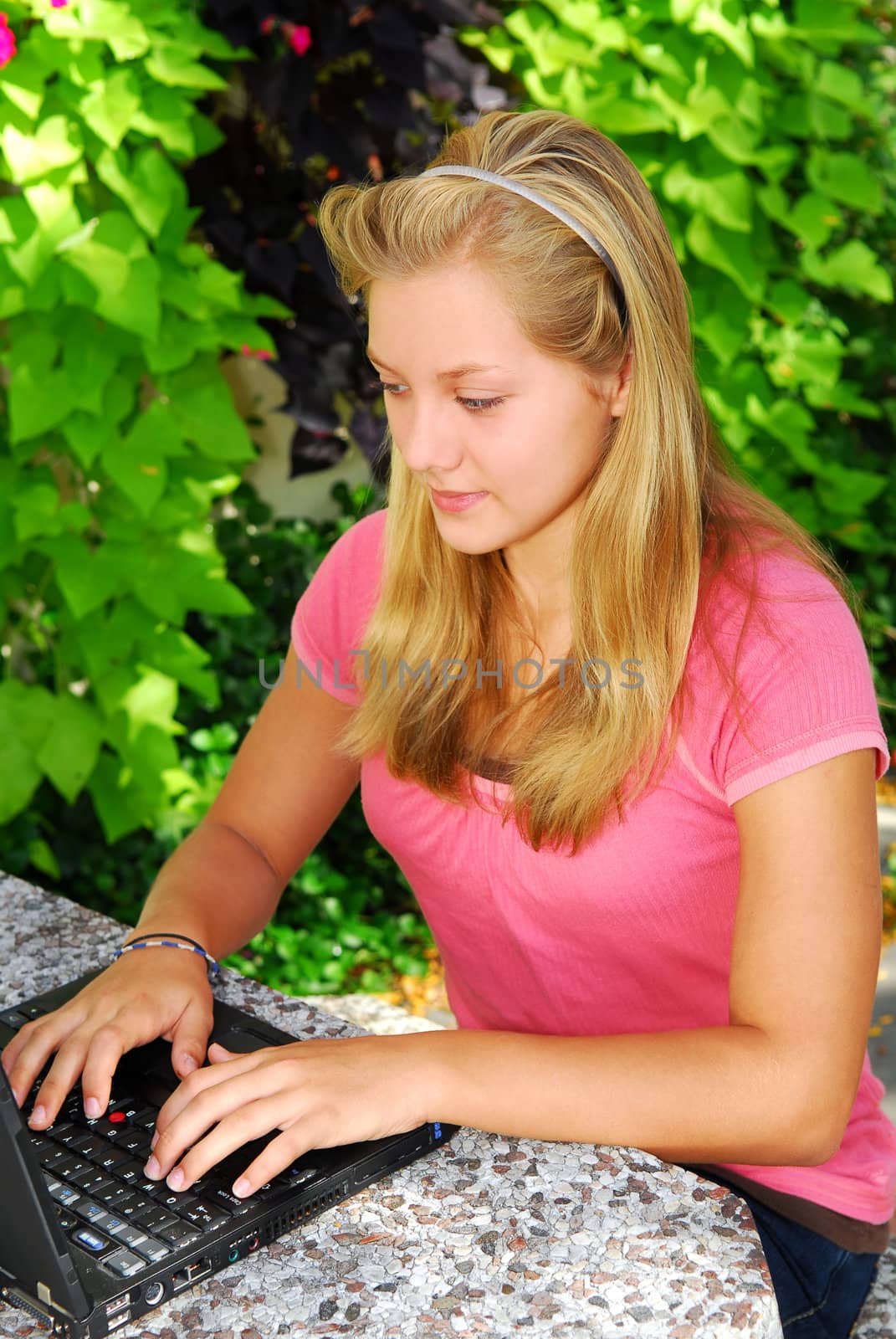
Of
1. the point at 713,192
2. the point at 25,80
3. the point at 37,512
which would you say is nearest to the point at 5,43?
the point at 25,80

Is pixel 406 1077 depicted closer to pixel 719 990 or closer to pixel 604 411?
pixel 719 990

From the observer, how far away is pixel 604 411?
52.3 inches

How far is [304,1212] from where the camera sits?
0.95 meters

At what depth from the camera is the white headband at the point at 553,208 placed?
49.7 inches

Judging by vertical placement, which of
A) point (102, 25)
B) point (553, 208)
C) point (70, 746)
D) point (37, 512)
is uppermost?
point (102, 25)

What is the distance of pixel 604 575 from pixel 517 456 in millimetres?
155

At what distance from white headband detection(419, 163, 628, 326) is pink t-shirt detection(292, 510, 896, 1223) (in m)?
0.28

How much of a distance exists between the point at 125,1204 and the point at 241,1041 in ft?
0.73

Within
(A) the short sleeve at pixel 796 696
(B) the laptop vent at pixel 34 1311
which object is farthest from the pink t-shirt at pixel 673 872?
(B) the laptop vent at pixel 34 1311

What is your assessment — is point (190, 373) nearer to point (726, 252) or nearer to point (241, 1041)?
point (726, 252)

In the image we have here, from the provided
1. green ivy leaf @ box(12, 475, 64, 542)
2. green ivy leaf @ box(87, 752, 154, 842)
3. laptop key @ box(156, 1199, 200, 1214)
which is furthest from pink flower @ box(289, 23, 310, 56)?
laptop key @ box(156, 1199, 200, 1214)

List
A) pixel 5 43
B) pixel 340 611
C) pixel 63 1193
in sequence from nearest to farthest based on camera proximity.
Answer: pixel 63 1193
pixel 340 611
pixel 5 43

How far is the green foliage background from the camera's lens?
2.19 metres

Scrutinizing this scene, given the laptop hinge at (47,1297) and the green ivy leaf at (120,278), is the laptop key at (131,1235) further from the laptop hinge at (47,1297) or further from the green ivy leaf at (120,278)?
the green ivy leaf at (120,278)
